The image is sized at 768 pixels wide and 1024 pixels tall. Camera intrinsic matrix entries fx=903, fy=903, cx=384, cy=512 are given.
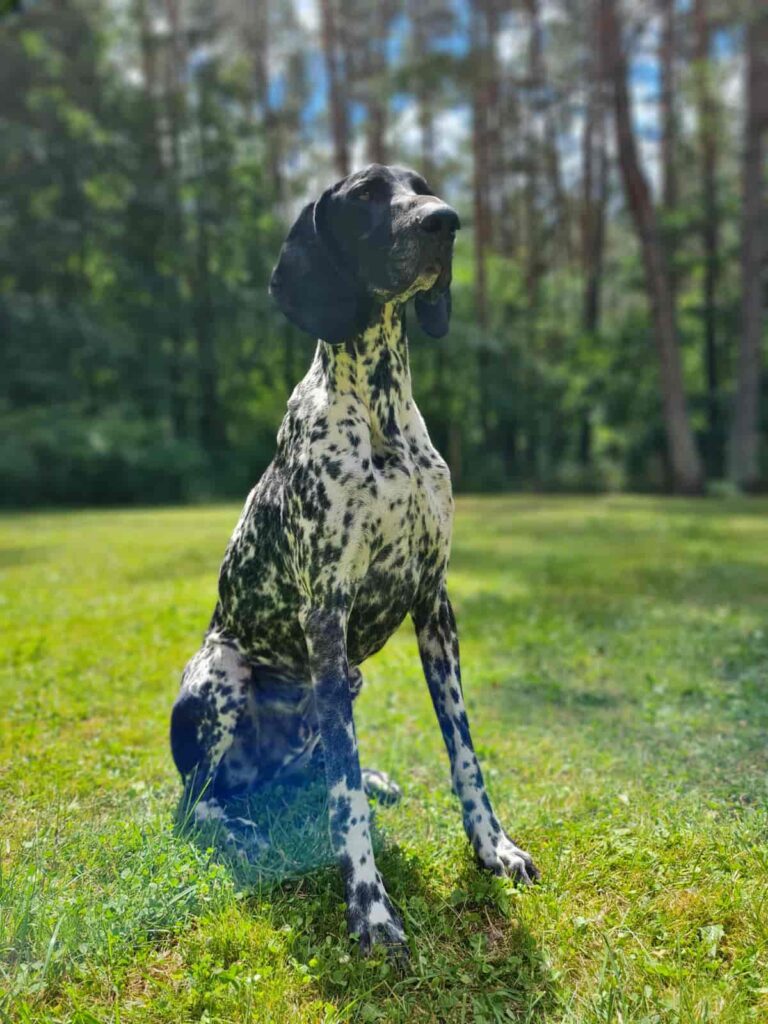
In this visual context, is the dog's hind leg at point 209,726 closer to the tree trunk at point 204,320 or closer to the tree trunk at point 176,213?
the tree trunk at point 204,320

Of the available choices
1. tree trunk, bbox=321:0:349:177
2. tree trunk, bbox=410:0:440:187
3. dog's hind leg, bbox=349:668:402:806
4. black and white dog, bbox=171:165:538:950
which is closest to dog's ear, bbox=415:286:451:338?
black and white dog, bbox=171:165:538:950

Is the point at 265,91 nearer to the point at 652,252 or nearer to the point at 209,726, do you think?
the point at 652,252

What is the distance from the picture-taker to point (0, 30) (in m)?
24.0

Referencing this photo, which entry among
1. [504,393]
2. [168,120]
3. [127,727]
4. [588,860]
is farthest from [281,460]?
[168,120]

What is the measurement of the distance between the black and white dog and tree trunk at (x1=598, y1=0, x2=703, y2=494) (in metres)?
16.7

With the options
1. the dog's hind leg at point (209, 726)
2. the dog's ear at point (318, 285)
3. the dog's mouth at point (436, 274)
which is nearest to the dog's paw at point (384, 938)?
the dog's hind leg at point (209, 726)

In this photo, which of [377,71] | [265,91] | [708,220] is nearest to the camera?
[708,220]

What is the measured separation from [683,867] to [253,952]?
1.31 metres

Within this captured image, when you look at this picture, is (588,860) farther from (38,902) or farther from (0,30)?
(0,30)

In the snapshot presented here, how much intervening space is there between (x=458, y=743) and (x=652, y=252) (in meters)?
17.5

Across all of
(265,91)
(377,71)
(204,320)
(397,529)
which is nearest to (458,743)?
(397,529)

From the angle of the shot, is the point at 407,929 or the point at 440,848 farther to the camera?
the point at 440,848

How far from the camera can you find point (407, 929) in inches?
99.5

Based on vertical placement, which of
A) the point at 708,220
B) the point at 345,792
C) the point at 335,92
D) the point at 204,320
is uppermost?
the point at 335,92
